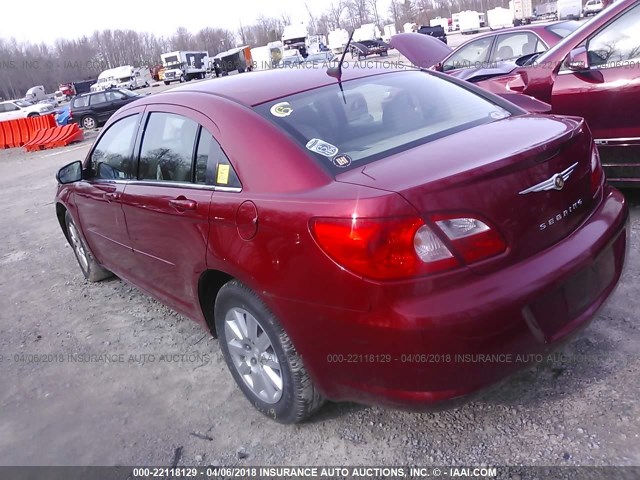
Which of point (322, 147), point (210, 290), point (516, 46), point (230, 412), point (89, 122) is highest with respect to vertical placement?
point (516, 46)

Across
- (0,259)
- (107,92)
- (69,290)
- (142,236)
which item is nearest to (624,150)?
(142,236)

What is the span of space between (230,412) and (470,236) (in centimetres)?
163

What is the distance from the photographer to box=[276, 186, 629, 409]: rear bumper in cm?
191

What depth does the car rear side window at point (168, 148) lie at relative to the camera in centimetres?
289

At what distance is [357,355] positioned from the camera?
6.78 ft

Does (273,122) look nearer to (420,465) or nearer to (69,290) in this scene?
(420,465)

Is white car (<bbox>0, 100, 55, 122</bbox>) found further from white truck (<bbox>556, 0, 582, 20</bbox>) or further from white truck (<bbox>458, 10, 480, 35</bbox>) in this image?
white truck (<bbox>458, 10, 480, 35</bbox>)

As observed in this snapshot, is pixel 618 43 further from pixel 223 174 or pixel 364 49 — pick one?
pixel 223 174

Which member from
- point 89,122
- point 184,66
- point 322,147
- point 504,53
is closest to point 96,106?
point 89,122

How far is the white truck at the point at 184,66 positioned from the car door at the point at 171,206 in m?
58.3

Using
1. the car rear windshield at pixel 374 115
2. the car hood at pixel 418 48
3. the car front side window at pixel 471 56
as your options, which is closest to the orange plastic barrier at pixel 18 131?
the car front side window at pixel 471 56

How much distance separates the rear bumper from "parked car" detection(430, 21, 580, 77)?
5.84 meters

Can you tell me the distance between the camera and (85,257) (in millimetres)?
4871

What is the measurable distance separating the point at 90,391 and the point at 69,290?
1983 mm
